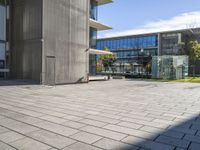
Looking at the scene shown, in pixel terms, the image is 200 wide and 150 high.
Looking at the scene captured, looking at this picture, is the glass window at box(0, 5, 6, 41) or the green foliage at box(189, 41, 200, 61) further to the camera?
the green foliage at box(189, 41, 200, 61)

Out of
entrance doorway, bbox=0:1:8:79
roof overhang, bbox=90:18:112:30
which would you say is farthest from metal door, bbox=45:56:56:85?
roof overhang, bbox=90:18:112:30

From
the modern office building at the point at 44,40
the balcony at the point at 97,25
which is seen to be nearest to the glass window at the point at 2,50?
the modern office building at the point at 44,40

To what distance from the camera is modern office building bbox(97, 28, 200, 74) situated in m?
54.2

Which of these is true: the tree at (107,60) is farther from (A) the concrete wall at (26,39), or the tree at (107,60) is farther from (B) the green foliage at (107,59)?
(A) the concrete wall at (26,39)

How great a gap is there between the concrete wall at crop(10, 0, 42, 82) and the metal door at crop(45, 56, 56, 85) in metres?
0.55

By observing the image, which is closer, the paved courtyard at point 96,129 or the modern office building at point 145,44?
the paved courtyard at point 96,129

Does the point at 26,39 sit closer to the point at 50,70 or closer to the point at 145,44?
the point at 50,70

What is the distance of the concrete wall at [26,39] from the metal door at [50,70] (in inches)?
21.6

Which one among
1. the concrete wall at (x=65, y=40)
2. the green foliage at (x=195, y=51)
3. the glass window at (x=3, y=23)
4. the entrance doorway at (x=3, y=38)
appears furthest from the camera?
the green foliage at (x=195, y=51)

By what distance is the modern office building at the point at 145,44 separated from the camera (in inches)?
2132

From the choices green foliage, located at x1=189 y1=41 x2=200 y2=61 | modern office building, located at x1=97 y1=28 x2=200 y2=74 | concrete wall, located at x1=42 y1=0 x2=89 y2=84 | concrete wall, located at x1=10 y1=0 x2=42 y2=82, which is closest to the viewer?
concrete wall, located at x1=10 y1=0 x2=42 y2=82

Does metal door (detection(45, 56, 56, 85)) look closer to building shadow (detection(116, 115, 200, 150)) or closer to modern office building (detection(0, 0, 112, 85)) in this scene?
modern office building (detection(0, 0, 112, 85))

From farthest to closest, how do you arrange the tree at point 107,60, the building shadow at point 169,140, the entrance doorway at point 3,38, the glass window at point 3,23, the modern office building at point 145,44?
1. the modern office building at point 145,44
2. the tree at point 107,60
3. the glass window at point 3,23
4. the entrance doorway at point 3,38
5. the building shadow at point 169,140

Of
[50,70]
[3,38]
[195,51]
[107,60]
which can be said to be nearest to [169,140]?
[50,70]
